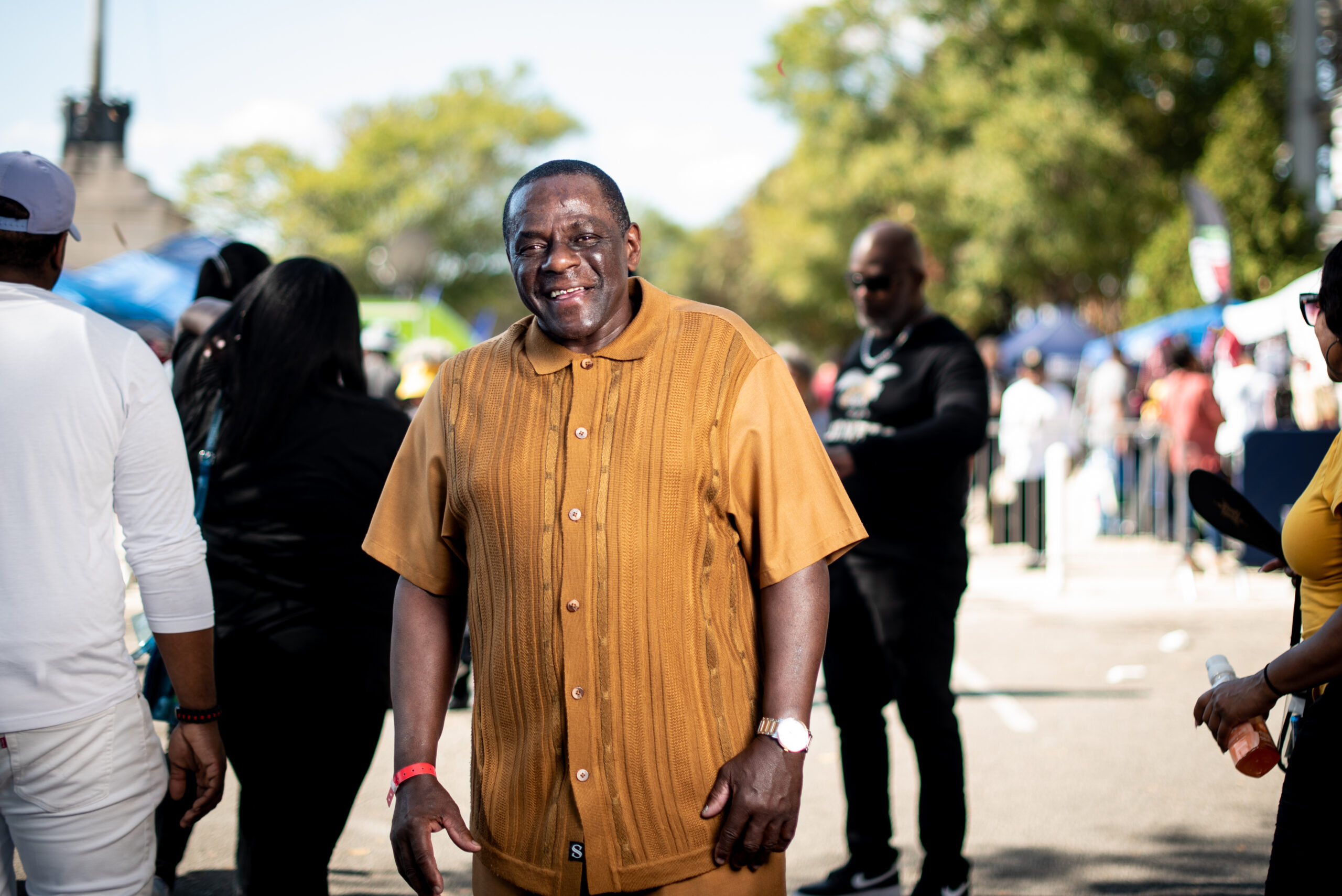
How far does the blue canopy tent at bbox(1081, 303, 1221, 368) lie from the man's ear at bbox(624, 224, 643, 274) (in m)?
16.9

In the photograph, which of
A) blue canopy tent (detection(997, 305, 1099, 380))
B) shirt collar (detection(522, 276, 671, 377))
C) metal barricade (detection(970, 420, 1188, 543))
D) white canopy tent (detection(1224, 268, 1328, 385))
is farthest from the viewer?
blue canopy tent (detection(997, 305, 1099, 380))

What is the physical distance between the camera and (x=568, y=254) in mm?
2211

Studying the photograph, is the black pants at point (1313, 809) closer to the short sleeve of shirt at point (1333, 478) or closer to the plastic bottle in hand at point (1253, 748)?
the plastic bottle in hand at point (1253, 748)

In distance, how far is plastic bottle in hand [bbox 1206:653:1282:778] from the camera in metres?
2.37

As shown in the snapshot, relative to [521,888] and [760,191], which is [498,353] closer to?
[521,888]

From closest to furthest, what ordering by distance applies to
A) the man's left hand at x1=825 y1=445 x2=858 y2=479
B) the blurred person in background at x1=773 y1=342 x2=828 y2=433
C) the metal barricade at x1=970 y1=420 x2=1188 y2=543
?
1. the man's left hand at x1=825 y1=445 x2=858 y2=479
2. the blurred person in background at x1=773 y1=342 x2=828 y2=433
3. the metal barricade at x1=970 y1=420 x2=1188 y2=543

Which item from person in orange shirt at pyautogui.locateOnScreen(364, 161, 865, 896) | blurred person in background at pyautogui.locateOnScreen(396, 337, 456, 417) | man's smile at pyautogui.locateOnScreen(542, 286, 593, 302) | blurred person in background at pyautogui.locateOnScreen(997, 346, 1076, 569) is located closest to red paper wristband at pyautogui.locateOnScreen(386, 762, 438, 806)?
person in orange shirt at pyautogui.locateOnScreen(364, 161, 865, 896)

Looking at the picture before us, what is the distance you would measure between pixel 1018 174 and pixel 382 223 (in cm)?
3647

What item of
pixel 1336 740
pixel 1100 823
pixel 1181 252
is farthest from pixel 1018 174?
pixel 1336 740

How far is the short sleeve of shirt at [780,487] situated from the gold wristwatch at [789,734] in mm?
250

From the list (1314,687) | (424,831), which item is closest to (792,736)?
(424,831)

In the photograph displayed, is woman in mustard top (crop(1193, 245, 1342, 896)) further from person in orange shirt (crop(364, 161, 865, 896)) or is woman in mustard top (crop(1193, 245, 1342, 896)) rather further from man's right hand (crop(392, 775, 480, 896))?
man's right hand (crop(392, 775, 480, 896))

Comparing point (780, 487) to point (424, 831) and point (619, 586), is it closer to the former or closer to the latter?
point (619, 586)

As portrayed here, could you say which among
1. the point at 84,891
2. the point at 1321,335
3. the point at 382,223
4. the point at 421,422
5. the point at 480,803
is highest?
the point at 382,223
